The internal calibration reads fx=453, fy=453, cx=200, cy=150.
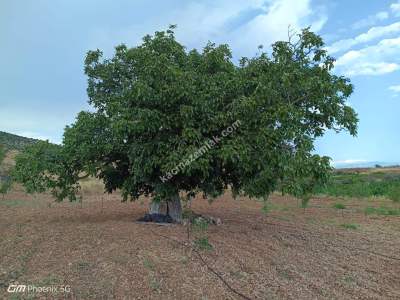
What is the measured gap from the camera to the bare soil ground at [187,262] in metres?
6.34

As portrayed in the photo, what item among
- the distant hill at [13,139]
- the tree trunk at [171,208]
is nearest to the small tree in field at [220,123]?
the tree trunk at [171,208]

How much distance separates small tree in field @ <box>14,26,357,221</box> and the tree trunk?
81 centimetres

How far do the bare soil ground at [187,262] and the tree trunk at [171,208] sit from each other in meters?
0.82

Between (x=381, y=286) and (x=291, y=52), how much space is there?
4.56 metres

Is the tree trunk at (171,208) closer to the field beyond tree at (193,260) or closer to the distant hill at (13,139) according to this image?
the field beyond tree at (193,260)

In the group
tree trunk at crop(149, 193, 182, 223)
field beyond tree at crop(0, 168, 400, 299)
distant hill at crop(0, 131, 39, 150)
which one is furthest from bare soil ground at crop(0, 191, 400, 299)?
distant hill at crop(0, 131, 39, 150)

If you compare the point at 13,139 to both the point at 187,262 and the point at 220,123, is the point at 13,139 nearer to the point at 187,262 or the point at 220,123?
the point at 220,123

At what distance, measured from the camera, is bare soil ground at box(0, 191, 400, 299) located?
6.34 meters

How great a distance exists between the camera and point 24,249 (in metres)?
7.98

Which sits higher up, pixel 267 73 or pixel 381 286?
pixel 267 73

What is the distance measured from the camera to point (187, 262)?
750 cm

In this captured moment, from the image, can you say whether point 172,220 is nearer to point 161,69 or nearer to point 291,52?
point 161,69

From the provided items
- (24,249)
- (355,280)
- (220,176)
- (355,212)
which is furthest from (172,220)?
(355,212)

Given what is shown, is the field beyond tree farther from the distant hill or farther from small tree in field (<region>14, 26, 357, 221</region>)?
the distant hill
